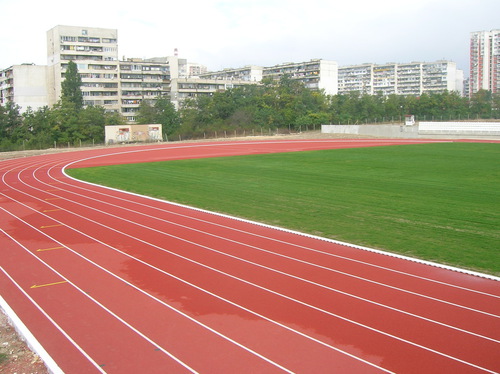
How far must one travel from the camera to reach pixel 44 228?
12.9 metres

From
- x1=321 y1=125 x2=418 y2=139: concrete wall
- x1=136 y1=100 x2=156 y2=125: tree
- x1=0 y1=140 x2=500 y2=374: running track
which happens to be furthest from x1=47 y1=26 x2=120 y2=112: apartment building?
x1=0 y1=140 x2=500 y2=374: running track

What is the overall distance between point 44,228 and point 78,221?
934 millimetres

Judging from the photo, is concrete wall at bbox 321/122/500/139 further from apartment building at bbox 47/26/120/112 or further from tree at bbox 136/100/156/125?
apartment building at bbox 47/26/120/112

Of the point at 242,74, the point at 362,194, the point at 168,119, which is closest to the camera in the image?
the point at 362,194

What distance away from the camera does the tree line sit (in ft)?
177

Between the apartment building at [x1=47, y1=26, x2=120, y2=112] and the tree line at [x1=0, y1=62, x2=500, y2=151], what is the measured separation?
8024 millimetres

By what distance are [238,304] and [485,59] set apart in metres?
159

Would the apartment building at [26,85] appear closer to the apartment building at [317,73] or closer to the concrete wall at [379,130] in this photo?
the concrete wall at [379,130]

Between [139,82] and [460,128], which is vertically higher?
[139,82]

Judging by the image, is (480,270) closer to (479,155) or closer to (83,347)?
(83,347)

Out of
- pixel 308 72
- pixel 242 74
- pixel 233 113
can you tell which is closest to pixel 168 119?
pixel 233 113

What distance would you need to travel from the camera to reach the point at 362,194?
1638 centimetres

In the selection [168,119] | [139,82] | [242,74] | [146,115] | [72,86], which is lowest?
[168,119]

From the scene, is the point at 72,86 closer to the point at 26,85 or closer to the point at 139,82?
the point at 26,85
